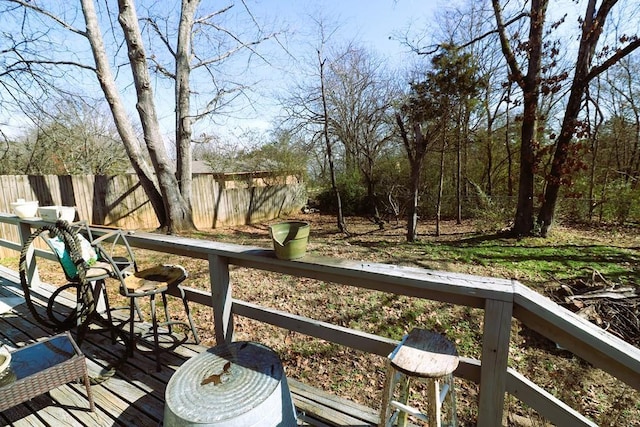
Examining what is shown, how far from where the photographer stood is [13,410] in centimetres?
167

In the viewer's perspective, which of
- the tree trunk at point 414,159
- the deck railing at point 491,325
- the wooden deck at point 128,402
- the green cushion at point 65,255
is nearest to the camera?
the deck railing at point 491,325

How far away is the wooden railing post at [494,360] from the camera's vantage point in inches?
43.9

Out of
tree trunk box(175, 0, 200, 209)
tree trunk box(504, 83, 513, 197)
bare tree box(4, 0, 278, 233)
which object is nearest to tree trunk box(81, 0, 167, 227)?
bare tree box(4, 0, 278, 233)

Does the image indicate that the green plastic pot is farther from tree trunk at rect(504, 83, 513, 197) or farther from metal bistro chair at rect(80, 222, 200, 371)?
tree trunk at rect(504, 83, 513, 197)

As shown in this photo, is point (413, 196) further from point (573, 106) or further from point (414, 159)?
point (573, 106)

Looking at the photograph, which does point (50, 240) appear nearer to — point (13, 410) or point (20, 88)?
point (13, 410)

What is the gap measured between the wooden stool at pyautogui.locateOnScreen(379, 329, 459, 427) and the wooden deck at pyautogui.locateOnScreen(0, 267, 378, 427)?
0.41 meters

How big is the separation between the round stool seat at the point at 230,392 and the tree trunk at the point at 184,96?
7113mm

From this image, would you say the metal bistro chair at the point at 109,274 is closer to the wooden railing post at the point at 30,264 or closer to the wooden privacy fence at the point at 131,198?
the wooden railing post at the point at 30,264

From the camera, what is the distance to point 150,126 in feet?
22.2

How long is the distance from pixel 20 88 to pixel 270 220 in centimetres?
751

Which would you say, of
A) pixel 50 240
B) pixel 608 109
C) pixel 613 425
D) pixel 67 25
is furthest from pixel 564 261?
pixel 67 25

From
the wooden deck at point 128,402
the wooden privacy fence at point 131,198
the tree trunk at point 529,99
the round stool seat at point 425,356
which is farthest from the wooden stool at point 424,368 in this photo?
the wooden privacy fence at point 131,198

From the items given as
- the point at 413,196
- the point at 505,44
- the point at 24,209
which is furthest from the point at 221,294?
the point at 505,44
